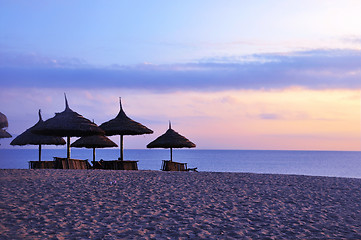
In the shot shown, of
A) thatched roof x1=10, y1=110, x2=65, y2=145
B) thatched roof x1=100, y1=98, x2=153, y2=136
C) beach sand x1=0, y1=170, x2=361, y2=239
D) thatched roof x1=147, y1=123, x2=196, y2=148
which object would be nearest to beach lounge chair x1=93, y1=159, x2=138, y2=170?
thatched roof x1=100, y1=98, x2=153, y2=136

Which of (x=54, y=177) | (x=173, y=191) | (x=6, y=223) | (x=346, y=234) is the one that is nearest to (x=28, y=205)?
(x=6, y=223)

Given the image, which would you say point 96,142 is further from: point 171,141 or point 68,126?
point 68,126

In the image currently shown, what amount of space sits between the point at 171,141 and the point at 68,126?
20.8ft

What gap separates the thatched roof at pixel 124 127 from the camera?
21.5m

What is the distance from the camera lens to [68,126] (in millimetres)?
19406

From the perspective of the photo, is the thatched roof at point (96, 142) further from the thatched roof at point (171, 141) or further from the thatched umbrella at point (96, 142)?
the thatched roof at point (171, 141)

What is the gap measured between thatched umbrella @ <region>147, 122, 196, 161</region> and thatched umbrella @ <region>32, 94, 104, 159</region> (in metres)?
4.53

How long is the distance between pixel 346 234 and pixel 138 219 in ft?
13.0

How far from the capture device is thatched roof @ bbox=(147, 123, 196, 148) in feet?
78.0

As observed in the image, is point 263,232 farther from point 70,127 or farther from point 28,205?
point 70,127

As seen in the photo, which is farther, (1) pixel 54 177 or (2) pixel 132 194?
(1) pixel 54 177

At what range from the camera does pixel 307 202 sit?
11.2 meters

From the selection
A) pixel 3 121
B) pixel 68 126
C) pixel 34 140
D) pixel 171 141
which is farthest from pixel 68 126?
pixel 171 141

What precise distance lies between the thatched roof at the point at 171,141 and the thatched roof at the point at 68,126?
4531 millimetres
